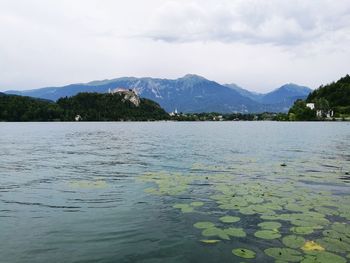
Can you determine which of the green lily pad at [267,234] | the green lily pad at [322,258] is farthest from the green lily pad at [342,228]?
the green lily pad at [322,258]

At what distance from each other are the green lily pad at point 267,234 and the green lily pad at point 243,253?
1647 mm

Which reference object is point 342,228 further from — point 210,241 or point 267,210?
point 210,241

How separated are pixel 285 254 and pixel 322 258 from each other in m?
1.21

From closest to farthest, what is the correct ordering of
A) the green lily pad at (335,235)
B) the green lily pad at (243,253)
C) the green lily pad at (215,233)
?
→ 1. the green lily pad at (243,253)
2. the green lily pad at (335,235)
3. the green lily pad at (215,233)

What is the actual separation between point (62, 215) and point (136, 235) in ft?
16.7

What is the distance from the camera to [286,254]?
40.4 feet

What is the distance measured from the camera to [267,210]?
59.8ft

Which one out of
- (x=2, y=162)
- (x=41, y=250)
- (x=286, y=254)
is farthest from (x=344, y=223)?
(x=2, y=162)

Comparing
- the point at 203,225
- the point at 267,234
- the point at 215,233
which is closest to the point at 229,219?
the point at 203,225

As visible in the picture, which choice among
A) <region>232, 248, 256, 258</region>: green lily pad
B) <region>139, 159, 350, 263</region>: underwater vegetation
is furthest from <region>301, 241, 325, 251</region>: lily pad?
<region>232, 248, 256, 258</region>: green lily pad

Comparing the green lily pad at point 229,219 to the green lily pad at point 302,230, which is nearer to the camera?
the green lily pad at point 302,230

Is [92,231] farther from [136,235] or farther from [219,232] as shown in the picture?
[219,232]

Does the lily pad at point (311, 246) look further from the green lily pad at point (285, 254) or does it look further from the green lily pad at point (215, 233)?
the green lily pad at point (215, 233)

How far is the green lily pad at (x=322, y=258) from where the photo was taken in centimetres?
1159
